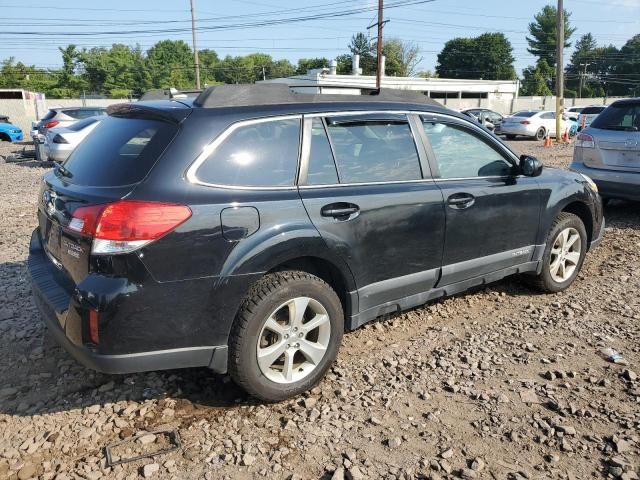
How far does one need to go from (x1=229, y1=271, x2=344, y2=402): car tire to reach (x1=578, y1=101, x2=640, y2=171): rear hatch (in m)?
5.69

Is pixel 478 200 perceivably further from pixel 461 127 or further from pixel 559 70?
pixel 559 70

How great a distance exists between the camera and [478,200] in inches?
154

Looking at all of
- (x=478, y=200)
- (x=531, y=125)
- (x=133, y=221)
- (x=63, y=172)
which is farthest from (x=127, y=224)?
(x=531, y=125)

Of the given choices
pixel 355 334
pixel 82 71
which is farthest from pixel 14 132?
pixel 82 71

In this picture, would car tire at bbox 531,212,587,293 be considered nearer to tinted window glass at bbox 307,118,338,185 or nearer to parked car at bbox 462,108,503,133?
tinted window glass at bbox 307,118,338,185

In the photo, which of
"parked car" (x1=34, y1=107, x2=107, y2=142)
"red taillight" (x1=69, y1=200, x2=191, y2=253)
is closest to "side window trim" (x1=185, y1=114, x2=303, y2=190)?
"red taillight" (x1=69, y1=200, x2=191, y2=253)

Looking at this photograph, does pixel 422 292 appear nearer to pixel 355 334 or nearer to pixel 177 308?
pixel 355 334

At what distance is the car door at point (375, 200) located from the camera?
10.4 feet

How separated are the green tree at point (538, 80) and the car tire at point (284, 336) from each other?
9235 cm

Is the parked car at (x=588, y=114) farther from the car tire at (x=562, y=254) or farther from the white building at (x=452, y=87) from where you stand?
the car tire at (x=562, y=254)

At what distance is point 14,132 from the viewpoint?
25844 millimetres

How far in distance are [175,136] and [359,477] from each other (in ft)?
6.41

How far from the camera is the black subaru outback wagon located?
2.61 metres

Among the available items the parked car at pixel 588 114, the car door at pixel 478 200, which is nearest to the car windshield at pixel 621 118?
the car door at pixel 478 200
